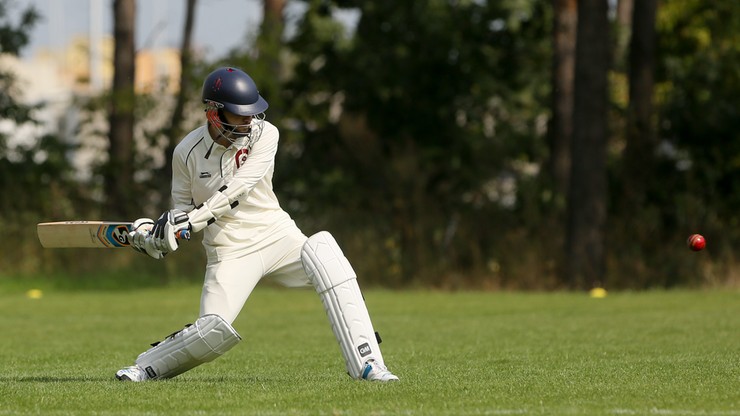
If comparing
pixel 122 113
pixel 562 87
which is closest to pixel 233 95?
pixel 562 87

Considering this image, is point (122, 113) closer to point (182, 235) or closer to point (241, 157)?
point (241, 157)

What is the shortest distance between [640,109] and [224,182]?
18.1 m

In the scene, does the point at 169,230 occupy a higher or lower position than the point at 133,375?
higher

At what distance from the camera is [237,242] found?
27.6ft

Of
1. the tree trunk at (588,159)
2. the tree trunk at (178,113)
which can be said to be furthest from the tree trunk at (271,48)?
the tree trunk at (588,159)

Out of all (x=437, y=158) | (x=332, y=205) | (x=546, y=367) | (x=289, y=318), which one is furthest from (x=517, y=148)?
(x=546, y=367)

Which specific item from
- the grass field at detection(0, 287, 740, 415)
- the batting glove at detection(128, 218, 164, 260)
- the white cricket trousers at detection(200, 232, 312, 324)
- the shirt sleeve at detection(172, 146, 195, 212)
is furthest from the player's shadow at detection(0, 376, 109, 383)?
the shirt sleeve at detection(172, 146, 195, 212)

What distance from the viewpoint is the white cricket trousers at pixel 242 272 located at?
831 centimetres

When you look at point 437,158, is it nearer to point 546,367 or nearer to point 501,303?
point 501,303

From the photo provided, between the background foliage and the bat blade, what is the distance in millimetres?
14812

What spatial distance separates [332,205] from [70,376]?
1978 centimetres

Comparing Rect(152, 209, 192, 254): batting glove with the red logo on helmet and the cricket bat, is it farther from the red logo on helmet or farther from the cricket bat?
the red logo on helmet

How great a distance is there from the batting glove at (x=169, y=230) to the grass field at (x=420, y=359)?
0.85m

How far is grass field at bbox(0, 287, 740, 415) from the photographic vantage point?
7359 mm
